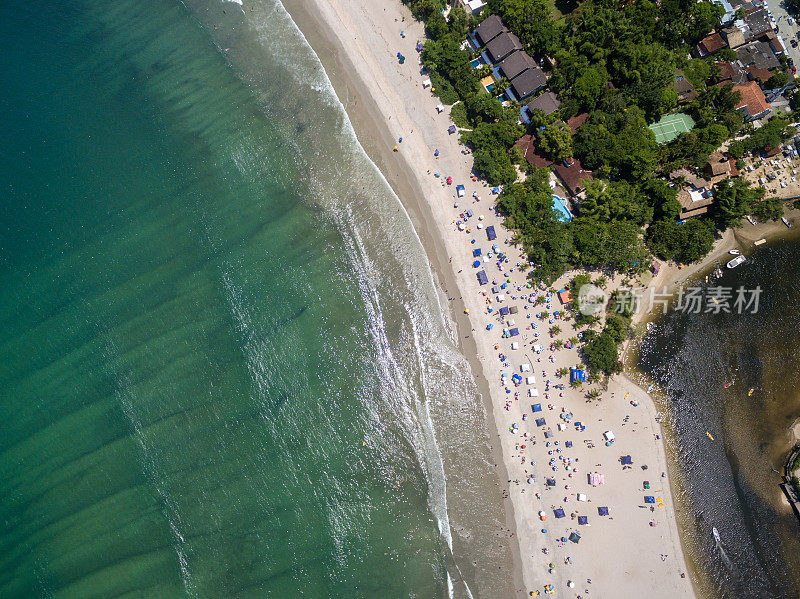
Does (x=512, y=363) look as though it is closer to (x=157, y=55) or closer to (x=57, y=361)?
(x=57, y=361)

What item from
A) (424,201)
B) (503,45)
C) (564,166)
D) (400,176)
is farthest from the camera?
(400,176)

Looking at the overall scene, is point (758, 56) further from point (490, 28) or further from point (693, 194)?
point (490, 28)

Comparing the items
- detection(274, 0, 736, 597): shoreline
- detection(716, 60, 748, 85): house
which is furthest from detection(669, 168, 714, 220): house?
detection(716, 60, 748, 85): house

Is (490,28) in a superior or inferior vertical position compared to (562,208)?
superior

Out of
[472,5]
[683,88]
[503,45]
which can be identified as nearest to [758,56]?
[683,88]

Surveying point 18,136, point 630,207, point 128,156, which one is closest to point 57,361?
point 128,156

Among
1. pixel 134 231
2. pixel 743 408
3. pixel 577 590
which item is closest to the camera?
pixel 577 590
